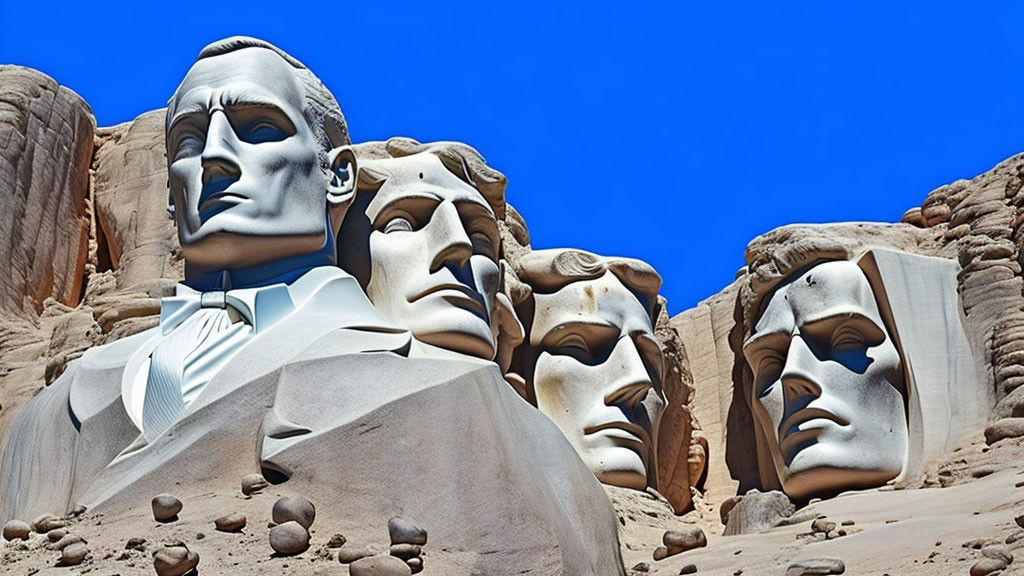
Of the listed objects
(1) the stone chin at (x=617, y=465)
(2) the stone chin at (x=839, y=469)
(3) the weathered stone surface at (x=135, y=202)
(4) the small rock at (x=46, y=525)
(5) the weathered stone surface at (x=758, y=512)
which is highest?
(3) the weathered stone surface at (x=135, y=202)

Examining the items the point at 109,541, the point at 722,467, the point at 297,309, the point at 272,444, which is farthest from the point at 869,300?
the point at 109,541

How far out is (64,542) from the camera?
24.9 ft

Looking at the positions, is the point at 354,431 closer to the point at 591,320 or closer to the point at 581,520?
the point at 581,520

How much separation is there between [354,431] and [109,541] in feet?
3.59

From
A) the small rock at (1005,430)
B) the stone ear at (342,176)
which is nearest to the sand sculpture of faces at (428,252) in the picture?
the stone ear at (342,176)

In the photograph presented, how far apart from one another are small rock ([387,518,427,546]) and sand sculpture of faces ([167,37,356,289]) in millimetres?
2017

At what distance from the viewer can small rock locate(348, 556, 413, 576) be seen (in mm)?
7340

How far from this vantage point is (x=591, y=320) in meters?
12.2

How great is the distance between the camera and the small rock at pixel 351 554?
749 centimetres

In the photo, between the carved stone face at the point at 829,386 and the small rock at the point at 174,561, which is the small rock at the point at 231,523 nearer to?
the small rock at the point at 174,561

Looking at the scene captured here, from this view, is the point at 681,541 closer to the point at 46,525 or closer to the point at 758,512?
the point at 758,512

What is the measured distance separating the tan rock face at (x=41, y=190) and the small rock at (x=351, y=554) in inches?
215

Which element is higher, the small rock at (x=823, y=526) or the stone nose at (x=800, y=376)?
the stone nose at (x=800, y=376)

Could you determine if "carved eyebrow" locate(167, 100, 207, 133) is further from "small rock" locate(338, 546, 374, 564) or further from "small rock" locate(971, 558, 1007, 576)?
"small rock" locate(971, 558, 1007, 576)
